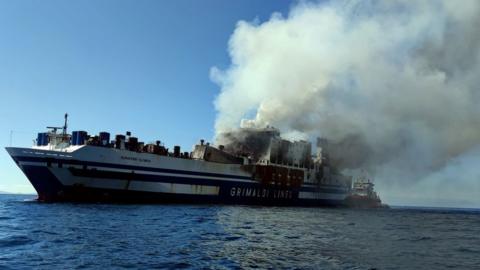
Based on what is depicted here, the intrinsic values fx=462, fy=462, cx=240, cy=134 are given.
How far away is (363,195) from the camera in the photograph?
12950cm

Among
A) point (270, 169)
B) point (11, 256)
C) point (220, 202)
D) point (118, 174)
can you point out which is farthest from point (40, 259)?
point (270, 169)

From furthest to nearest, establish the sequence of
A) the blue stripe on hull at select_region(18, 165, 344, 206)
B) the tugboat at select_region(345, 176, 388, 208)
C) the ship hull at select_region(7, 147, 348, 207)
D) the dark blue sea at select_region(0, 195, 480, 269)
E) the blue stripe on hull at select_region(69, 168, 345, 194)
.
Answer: the tugboat at select_region(345, 176, 388, 208) → the blue stripe on hull at select_region(69, 168, 345, 194) → the blue stripe on hull at select_region(18, 165, 344, 206) → the ship hull at select_region(7, 147, 348, 207) → the dark blue sea at select_region(0, 195, 480, 269)

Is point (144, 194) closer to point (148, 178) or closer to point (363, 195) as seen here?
point (148, 178)

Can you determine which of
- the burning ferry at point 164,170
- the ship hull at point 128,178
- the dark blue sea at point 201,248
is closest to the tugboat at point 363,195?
the burning ferry at point 164,170

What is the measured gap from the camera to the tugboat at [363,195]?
124381mm

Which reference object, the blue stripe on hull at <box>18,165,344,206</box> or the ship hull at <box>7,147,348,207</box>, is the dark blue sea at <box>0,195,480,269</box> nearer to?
the ship hull at <box>7,147,348,207</box>

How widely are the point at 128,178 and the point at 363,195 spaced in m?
82.7

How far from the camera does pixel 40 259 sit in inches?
758

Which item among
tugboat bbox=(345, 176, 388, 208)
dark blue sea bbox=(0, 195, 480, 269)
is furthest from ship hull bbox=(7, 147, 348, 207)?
tugboat bbox=(345, 176, 388, 208)

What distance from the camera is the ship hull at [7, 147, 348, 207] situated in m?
59.2

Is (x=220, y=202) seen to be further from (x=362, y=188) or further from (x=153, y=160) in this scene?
(x=362, y=188)

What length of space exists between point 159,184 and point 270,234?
38.1 metres

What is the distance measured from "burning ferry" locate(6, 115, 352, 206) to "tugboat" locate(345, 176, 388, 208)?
23.8 metres

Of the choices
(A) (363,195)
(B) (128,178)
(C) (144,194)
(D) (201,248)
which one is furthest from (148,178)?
(A) (363,195)
